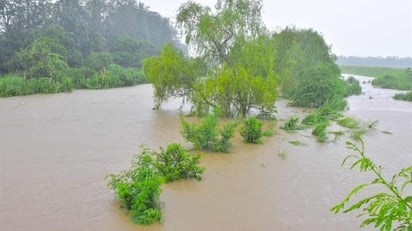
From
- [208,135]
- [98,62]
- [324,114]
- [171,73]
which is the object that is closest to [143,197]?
[208,135]

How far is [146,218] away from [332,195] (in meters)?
3.38

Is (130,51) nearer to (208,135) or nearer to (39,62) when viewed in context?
(39,62)

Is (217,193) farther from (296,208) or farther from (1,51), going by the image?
(1,51)

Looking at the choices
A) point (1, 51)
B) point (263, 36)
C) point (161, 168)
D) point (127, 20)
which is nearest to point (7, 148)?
point (161, 168)

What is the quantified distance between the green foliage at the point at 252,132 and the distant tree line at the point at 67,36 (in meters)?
19.4

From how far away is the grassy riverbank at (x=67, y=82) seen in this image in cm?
2048

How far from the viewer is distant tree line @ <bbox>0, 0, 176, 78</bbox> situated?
26.8 m

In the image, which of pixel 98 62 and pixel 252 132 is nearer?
pixel 252 132

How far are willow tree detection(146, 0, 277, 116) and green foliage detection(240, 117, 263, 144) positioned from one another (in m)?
3.33

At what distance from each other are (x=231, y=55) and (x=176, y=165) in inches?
337

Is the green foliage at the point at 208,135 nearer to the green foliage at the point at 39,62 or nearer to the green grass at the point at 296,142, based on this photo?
the green grass at the point at 296,142

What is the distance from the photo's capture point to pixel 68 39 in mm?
33438

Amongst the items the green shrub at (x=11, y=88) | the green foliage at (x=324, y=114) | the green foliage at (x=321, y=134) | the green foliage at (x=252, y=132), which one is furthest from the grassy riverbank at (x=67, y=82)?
the green foliage at (x=321, y=134)

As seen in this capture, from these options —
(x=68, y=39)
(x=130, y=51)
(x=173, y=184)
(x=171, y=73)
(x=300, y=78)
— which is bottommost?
(x=173, y=184)
